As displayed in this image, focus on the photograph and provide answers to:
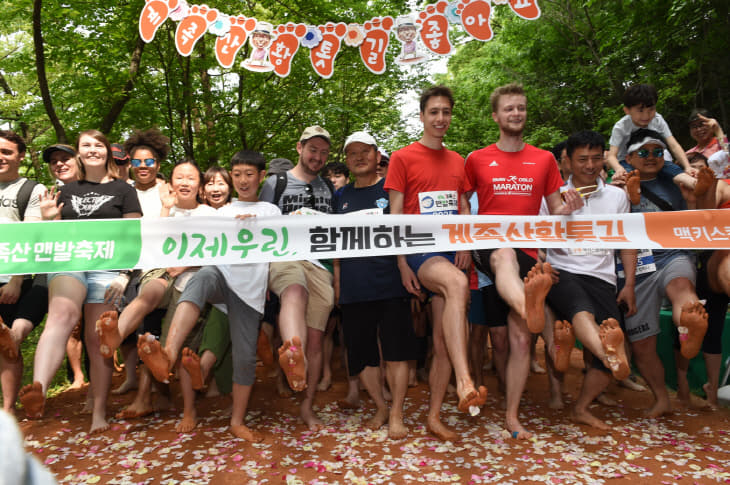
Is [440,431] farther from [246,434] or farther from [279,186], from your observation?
[279,186]

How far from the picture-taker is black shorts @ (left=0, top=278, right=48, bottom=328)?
13.1ft

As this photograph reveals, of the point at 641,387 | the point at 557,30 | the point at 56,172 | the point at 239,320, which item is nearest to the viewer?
the point at 239,320

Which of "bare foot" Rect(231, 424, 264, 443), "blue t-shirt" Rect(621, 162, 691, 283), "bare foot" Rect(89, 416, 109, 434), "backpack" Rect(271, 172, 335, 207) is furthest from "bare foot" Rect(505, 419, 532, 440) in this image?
"bare foot" Rect(89, 416, 109, 434)

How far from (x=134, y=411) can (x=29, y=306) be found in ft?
4.18

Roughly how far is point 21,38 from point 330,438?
51.9ft

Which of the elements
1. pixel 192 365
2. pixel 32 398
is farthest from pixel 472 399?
pixel 32 398

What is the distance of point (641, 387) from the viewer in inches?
198

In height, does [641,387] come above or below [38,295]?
below

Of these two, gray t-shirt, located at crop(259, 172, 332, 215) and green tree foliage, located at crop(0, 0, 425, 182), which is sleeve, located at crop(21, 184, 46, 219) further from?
green tree foliage, located at crop(0, 0, 425, 182)

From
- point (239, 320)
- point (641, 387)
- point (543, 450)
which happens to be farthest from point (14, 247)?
point (641, 387)

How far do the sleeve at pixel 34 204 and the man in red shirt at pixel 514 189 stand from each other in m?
3.66

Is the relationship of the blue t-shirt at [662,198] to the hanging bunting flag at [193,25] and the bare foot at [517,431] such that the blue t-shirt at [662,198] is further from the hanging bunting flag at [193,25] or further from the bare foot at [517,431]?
the hanging bunting flag at [193,25]

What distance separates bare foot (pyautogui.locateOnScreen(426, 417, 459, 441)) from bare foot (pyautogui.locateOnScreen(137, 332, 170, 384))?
2062mm

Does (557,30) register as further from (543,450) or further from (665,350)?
(543,450)
